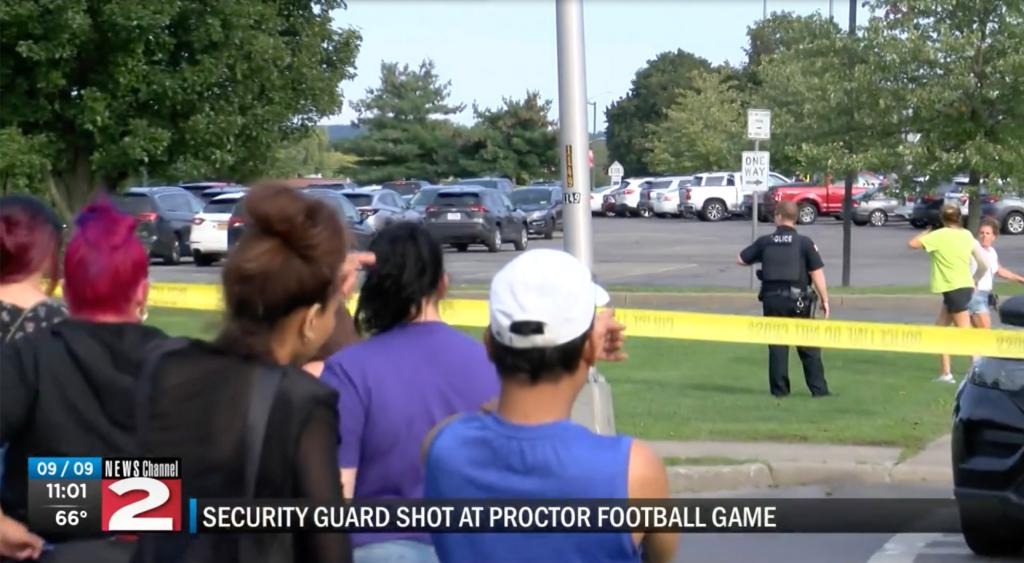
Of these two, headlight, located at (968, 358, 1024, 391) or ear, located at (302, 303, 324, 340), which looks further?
headlight, located at (968, 358, 1024, 391)

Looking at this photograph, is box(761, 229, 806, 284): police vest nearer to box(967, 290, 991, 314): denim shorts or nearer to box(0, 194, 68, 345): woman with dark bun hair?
box(967, 290, 991, 314): denim shorts

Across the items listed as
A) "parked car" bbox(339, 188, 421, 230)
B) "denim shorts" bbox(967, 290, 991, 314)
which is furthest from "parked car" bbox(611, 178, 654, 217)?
"denim shorts" bbox(967, 290, 991, 314)

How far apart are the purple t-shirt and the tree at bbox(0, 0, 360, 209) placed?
11074 millimetres

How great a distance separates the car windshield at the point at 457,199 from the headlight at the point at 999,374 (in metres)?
29.3

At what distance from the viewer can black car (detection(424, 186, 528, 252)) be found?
3694 centimetres

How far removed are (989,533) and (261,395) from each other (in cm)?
586

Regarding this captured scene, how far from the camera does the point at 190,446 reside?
316cm

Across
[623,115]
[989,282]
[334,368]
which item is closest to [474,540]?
[334,368]

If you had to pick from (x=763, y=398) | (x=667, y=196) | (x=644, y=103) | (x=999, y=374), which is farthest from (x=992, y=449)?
(x=644, y=103)

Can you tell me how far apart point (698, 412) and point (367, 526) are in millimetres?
9486

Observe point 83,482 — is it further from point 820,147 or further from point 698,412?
point 820,147

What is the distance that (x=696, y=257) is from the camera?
37188 millimetres

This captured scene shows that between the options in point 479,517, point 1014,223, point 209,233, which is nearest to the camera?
point 479,517

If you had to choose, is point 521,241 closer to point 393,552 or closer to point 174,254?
point 174,254
